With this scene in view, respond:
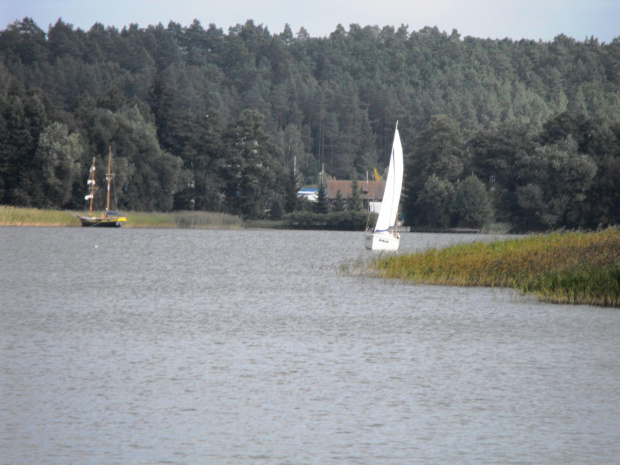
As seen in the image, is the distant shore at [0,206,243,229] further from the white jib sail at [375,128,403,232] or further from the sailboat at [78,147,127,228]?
the white jib sail at [375,128,403,232]

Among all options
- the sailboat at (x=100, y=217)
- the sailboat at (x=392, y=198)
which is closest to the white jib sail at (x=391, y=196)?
the sailboat at (x=392, y=198)

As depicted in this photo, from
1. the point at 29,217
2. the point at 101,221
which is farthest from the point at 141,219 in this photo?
the point at 29,217

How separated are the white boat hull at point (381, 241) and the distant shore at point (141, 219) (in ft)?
140

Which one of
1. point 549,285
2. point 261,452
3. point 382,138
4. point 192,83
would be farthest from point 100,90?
point 261,452

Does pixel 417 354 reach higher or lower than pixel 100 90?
lower

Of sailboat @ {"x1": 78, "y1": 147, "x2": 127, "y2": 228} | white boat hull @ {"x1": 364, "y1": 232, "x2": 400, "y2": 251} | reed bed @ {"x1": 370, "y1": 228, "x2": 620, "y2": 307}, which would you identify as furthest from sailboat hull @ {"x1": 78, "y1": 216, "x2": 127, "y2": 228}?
reed bed @ {"x1": 370, "y1": 228, "x2": 620, "y2": 307}

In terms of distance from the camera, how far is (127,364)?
17.2 m

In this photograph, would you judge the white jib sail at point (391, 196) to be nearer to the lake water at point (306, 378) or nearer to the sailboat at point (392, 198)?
the sailboat at point (392, 198)

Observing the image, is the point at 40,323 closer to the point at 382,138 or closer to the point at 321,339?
the point at 321,339

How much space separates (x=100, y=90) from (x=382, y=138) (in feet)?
212

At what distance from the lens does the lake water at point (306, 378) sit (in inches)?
454

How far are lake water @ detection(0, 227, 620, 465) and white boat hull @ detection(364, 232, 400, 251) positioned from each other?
1149 inches

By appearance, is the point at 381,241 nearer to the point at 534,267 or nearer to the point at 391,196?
the point at 391,196

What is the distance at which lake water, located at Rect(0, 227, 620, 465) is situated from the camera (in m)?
11.5
